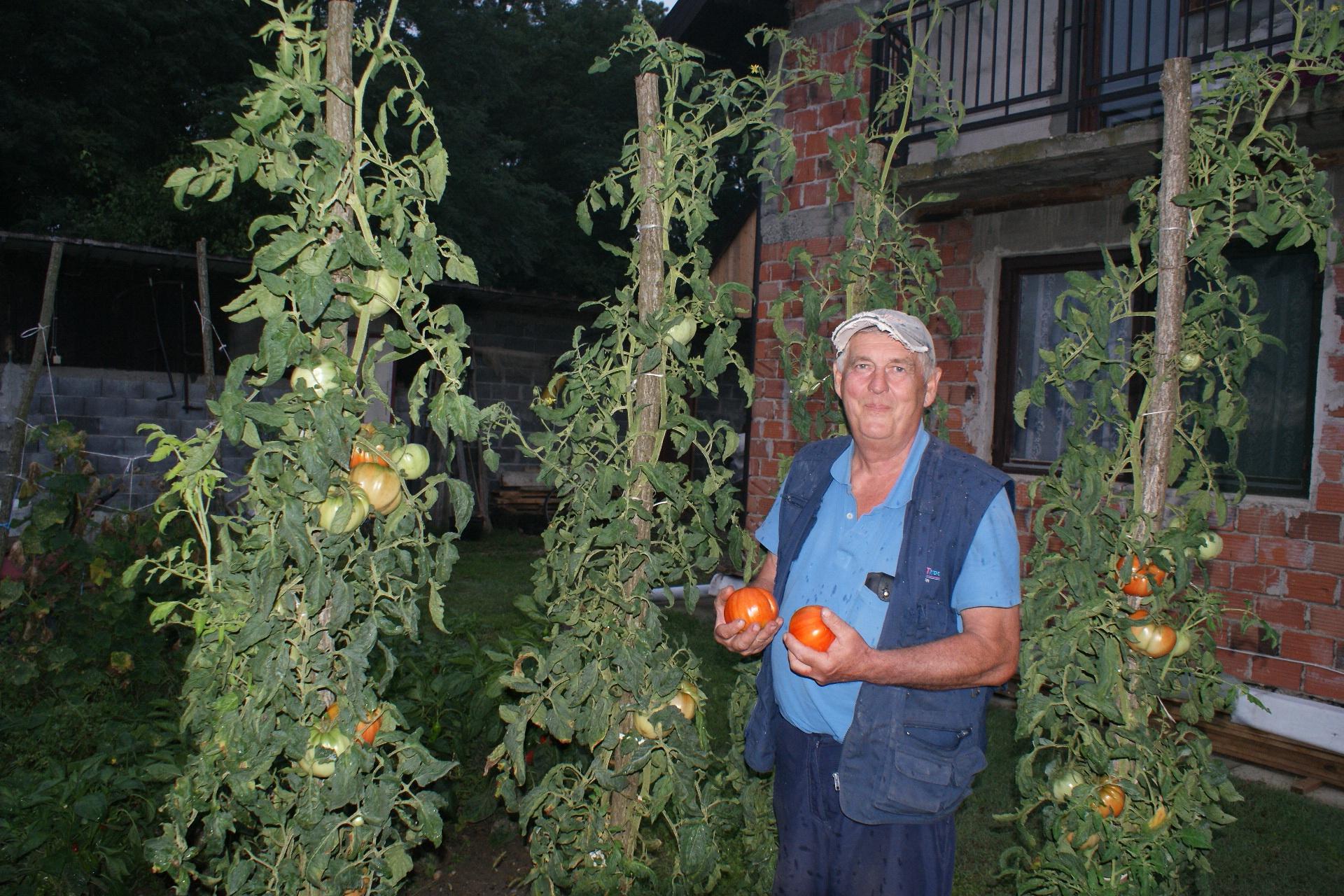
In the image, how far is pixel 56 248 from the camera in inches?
215

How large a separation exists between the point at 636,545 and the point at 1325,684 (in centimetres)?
→ 352

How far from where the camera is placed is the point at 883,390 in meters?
1.97

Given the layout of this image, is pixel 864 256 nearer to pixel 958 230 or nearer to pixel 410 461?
pixel 410 461

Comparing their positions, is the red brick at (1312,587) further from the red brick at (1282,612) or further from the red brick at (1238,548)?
the red brick at (1238,548)

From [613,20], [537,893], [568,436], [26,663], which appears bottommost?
[537,893]

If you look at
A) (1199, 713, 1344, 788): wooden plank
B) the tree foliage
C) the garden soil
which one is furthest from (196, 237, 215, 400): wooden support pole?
the tree foliage

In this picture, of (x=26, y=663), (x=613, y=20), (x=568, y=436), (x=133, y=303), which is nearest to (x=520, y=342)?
(x=133, y=303)

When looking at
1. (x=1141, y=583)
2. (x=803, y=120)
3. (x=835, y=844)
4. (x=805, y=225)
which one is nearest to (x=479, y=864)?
(x=835, y=844)

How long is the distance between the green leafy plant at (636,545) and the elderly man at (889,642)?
0.81 ft

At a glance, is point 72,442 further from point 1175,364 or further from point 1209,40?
point 1209,40

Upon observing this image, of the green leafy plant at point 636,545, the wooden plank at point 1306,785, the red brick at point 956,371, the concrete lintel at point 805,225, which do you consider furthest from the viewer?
the concrete lintel at point 805,225

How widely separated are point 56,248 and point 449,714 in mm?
4144

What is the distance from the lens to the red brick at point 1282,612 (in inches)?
164

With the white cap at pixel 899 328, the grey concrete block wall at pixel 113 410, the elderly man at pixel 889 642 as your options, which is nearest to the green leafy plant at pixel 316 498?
the elderly man at pixel 889 642
